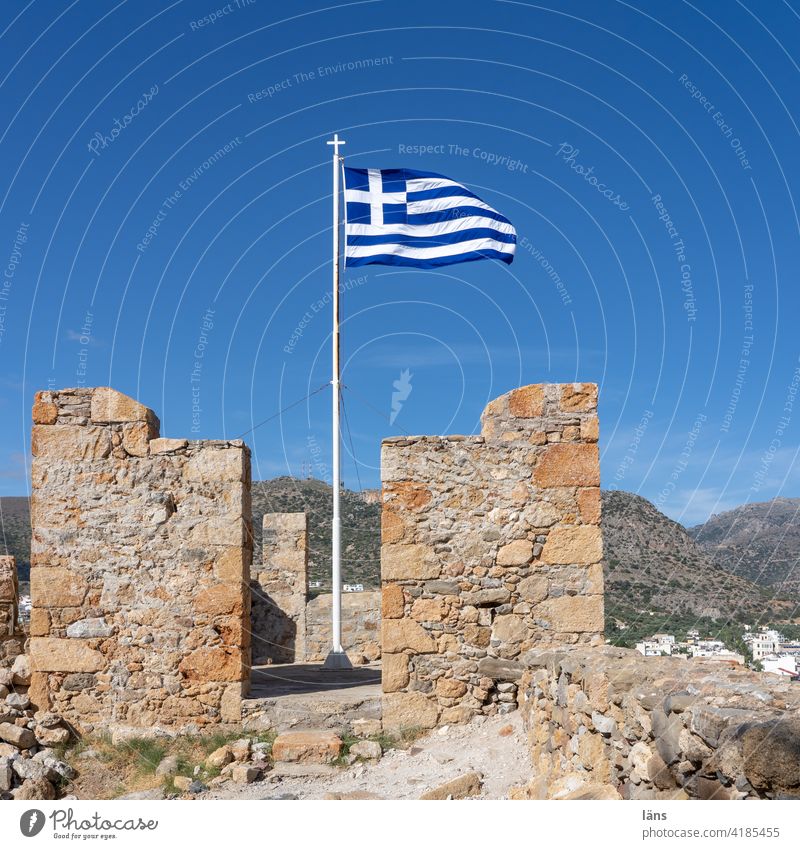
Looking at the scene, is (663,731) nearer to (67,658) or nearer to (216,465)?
(216,465)

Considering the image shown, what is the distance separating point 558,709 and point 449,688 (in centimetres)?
226

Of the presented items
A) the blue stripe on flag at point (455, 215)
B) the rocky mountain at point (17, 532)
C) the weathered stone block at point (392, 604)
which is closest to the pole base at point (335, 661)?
the weathered stone block at point (392, 604)

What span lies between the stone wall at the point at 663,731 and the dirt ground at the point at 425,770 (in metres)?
0.49

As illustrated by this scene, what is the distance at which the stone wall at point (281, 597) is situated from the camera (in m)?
13.9

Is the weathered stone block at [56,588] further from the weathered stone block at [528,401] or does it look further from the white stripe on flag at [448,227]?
the white stripe on flag at [448,227]

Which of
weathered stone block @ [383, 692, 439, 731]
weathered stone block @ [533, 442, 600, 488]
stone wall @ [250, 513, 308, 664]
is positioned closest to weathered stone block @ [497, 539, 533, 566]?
weathered stone block @ [533, 442, 600, 488]

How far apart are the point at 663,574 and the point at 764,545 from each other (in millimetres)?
1449

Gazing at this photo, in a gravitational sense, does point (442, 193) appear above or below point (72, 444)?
above

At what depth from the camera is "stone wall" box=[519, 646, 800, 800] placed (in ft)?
11.0

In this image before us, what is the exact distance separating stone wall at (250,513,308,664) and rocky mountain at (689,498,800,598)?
6355 mm

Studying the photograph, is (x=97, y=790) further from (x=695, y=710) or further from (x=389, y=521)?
(x=695, y=710)

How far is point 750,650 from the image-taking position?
662cm

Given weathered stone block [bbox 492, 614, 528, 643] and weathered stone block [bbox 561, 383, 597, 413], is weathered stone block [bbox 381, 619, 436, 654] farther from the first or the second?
weathered stone block [bbox 561, 383, 597, 413]

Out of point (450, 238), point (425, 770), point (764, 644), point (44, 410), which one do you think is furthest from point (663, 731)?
point (450, 238)
